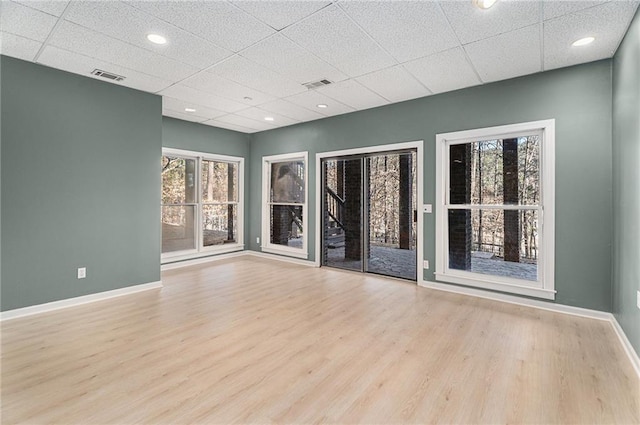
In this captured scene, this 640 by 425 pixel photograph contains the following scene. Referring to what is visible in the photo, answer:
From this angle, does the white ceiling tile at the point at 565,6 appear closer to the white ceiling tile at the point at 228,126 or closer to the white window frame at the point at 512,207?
the white window frame at the point at 512,207

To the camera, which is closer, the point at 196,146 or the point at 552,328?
the point at 552,328

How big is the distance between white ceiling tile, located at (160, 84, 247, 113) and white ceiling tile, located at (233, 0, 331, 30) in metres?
2.02

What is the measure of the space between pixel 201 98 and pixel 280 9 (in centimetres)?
251

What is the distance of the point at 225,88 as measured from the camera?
4020mm

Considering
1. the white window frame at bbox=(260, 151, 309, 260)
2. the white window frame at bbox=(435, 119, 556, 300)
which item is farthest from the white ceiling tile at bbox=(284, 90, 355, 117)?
the white window frame at bbox=(435, 119, 556, 300)

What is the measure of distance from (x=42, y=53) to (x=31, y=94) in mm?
493

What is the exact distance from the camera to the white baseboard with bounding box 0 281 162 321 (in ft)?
10.5

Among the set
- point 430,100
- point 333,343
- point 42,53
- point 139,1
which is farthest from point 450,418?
point 42,53

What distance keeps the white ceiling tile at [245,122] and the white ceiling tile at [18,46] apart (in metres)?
2.62

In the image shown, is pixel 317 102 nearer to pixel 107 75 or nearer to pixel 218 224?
pixel 107 75

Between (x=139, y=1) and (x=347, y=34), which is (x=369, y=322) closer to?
(x=347, y=34)

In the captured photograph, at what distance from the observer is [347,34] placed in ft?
8.91

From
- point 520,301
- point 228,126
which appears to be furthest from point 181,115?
point 520,301

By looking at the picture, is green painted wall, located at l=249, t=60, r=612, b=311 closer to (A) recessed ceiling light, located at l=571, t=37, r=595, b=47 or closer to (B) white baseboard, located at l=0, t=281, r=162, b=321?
(A) recessed ceiling light, located at l=571, t=37, r=595, b=47
